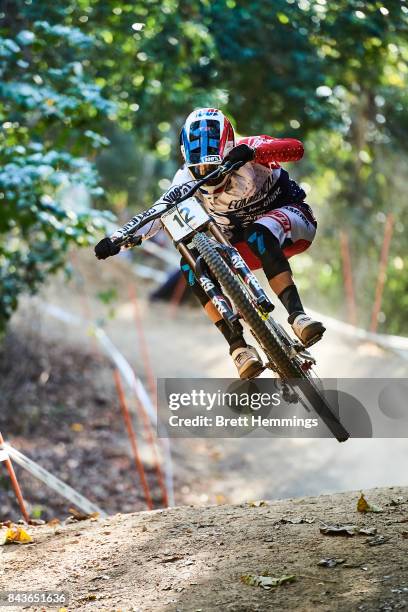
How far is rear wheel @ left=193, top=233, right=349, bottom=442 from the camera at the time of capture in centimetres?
511

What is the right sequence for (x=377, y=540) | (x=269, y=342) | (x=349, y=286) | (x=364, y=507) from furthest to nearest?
(x=349, y=286)
(x=269, y=342)
(x=364, y=507)
(x=377, y=540)

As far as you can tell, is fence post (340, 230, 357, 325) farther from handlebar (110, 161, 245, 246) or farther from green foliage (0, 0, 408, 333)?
handlebar (110, 161, 245, 246)

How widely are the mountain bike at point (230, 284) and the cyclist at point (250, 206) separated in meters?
0.07

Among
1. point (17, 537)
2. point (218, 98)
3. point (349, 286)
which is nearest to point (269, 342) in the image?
point (17, 537)

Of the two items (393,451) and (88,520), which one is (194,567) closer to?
(88,520)

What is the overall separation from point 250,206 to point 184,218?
0.43 metres

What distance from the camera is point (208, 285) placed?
527 cm

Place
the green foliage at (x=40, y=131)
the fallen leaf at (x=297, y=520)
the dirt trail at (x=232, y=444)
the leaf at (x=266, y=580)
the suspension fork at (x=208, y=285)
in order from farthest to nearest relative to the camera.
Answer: the dirt trail at (x=232, y=444)
the green foliage at (x=40, y=131)
the suspension fork at (x=208, y=285)
the fallen leaf at (x=297, y=520)
the leaf at (x=266, y=580)

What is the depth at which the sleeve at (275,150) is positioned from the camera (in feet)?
16.8

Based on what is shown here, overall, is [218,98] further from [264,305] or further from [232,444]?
[264,305]

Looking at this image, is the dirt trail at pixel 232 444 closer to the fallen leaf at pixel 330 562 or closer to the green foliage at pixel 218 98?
the green foliage at pixel 218 98

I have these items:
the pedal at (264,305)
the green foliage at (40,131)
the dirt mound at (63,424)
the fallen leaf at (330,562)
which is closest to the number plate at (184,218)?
the pedal at (264,305)

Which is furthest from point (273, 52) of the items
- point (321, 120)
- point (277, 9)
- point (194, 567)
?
point (194, 567)

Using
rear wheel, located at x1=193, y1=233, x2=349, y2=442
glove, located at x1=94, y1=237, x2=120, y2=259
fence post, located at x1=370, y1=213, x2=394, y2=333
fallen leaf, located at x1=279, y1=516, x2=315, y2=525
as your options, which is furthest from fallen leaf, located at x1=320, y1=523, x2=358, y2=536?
fence post, located at x1=370, y1=213, x2=394, y2=333
